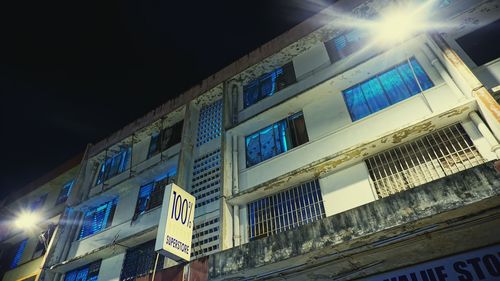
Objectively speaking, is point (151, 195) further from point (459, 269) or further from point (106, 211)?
point (459, 269)

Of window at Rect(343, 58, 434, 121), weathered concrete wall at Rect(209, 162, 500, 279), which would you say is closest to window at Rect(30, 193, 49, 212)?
weathered concrete wall at Rect(209, 162, 500, 279)

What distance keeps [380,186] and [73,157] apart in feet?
61.9

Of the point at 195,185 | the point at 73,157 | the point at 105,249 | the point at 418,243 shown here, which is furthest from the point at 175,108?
the point at 418,243

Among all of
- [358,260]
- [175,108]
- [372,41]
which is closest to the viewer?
[358,260]

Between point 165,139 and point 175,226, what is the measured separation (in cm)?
→ 818

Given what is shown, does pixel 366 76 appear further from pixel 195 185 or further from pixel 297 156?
pixel 195 185

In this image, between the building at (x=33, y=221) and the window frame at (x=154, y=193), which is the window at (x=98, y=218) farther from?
the window frame at (x=154, y=193)

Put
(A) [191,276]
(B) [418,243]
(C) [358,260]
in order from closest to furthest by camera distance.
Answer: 1. (B) [418,243]
2. (C) [358,260]
3. (A) [191,276]

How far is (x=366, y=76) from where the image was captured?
1033 cm

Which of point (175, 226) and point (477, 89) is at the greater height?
point (477, 89)

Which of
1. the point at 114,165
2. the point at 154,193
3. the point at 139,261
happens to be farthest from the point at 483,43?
the point at 114,165

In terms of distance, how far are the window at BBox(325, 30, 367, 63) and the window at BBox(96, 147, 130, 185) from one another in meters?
12.5

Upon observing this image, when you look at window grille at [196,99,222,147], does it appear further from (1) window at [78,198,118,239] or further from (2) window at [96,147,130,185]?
(1) window at [78,198,118,239]

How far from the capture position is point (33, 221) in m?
17.4
